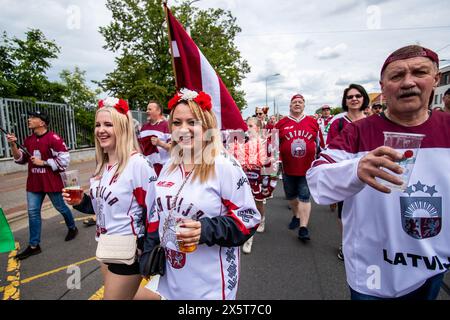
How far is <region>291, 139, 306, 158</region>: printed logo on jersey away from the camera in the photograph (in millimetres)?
4340

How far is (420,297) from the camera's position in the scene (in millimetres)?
1429

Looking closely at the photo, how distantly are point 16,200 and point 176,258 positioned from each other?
7.04m

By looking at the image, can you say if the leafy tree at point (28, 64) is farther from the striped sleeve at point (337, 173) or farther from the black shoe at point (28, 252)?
the striped sleeve at point (337, 173)

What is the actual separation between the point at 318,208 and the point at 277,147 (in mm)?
2263

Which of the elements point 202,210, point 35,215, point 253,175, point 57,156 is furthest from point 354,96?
point 35,215

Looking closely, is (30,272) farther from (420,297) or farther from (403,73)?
(403,73)

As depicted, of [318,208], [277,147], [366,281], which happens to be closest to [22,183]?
[277,147]

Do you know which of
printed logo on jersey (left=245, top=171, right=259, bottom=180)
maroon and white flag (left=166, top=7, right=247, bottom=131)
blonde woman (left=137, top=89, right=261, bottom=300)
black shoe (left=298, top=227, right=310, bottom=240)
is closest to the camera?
blonde woman (left=137, top=89, right=261, bottom=300)

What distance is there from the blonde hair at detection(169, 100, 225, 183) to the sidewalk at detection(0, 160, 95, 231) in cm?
510

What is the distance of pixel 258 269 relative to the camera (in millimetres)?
3385

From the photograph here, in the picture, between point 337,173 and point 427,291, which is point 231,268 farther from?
point 427,291

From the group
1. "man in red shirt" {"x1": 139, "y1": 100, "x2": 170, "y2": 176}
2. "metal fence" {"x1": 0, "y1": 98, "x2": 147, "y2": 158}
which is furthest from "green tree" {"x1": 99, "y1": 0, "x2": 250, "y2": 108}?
"man in red shirt" {"x1": 139, "y1": 100, "x2": 170, "y2": 176}

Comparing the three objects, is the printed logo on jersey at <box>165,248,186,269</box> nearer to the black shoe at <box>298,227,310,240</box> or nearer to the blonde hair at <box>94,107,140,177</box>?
the blonde hair at <box>94,107,140,177</box>

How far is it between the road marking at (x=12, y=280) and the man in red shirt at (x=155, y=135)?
2480 millimetres
